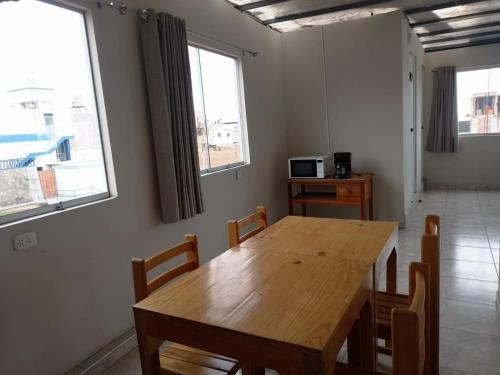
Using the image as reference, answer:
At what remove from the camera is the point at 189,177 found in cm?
274

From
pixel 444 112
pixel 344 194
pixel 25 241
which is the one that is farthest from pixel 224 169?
pixel 444 112

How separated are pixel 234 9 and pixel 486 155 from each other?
16.8 ft

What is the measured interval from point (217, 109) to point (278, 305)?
256 cm

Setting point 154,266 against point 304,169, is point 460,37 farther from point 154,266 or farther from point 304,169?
point 154,266

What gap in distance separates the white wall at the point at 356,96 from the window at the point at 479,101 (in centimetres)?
305

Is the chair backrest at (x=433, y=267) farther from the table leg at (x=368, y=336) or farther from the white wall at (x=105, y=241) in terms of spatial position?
the white wall at (x=105, y=241)

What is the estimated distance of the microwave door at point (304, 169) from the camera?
413 centimetres

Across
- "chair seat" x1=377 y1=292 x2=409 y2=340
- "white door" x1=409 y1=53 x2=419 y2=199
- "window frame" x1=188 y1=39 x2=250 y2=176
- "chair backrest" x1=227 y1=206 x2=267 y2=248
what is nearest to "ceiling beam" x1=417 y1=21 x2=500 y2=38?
"white door" x1=409 y1=53 x2=419 y2=199

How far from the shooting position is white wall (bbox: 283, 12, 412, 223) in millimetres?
4086

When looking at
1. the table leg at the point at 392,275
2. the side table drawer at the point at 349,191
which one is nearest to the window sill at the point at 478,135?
the side table drawer at the point at 349,191

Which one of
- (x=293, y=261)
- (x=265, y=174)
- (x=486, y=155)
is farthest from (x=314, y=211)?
(x=486, y=155)

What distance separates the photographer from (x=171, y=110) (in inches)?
102

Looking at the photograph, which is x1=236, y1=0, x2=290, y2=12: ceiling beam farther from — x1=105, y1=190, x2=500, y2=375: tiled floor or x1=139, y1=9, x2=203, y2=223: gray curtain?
x1=105, y1=190, x2=500, y2=375: tiled floor

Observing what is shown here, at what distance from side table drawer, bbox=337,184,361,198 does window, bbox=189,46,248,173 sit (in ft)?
3.55
